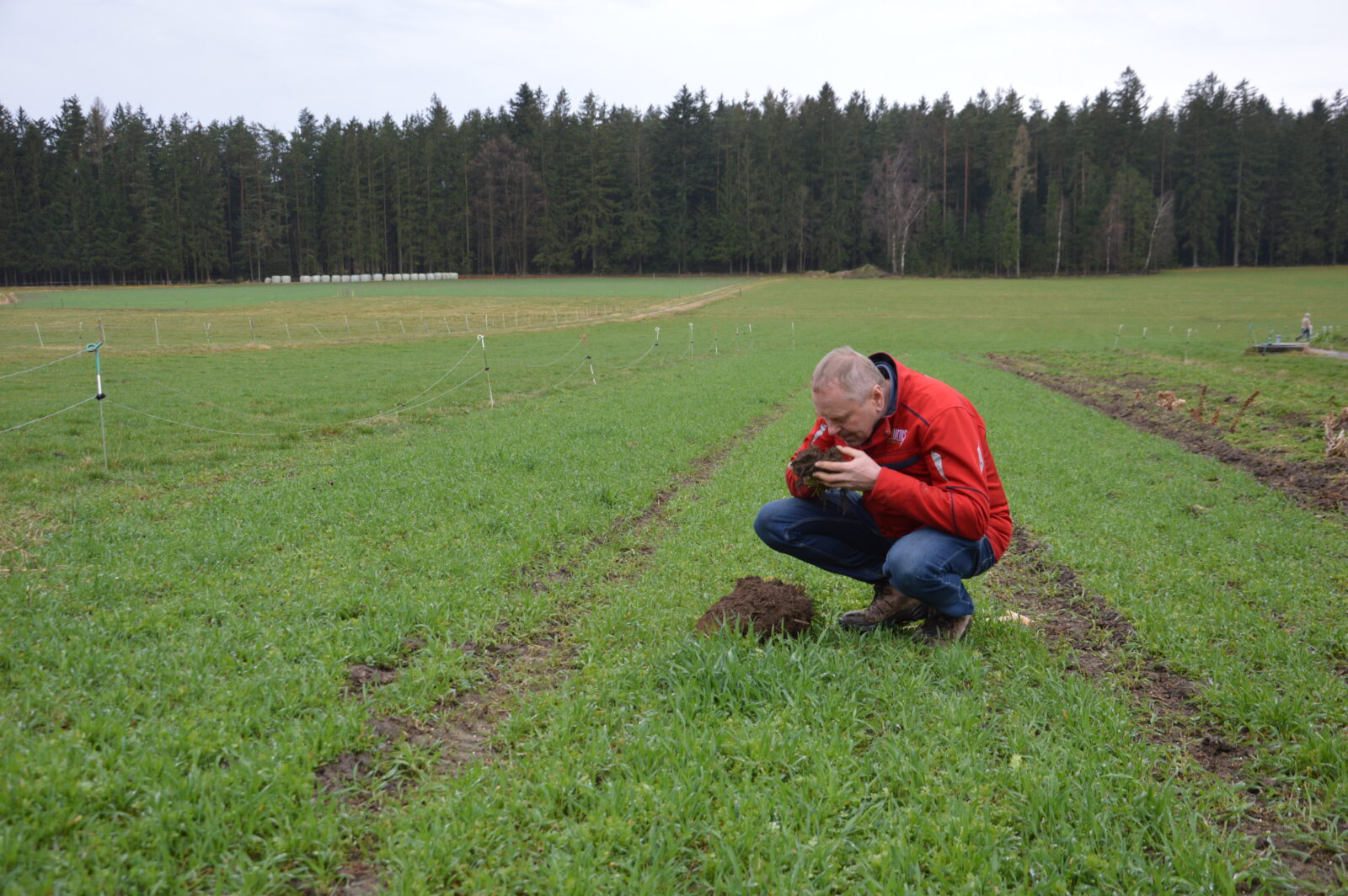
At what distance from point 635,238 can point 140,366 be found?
88755 mm

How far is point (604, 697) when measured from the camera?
4.68 m

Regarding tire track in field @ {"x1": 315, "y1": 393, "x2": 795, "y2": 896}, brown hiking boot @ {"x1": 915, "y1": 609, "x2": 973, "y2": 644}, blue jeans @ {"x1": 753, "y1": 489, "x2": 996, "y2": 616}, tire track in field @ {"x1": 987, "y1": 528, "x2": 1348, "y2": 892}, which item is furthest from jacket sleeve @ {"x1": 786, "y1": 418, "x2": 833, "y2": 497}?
tire track in field @ {"x1": 987, "y1": 528, "x2": 1348, "y2": 892}

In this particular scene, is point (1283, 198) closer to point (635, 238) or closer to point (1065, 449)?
point (635, 238)

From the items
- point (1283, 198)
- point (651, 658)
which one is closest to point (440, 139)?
point (1283, 198)

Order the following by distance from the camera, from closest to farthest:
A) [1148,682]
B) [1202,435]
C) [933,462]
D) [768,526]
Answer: [933,462] → [1148,682] → [768,526] → [1202,435]

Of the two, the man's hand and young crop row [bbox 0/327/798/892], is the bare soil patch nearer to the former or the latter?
the man's hand

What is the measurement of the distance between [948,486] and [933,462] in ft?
0.56

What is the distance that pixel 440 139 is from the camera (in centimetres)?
11438

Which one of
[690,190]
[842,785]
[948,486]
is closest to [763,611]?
[948,486]

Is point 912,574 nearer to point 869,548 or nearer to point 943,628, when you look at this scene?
point 869,548

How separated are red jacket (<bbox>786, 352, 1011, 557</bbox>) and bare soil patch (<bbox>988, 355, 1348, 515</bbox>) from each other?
8912 millimetres

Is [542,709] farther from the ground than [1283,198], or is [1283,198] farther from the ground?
[1283,198]

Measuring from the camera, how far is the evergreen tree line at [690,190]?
100125 millimetres

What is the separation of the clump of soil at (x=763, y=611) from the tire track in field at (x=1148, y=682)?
192 cm
